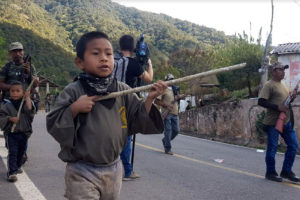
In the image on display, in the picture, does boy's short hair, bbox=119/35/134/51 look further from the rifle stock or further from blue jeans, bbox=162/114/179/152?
A: blue jeans, bbox=162/114/179/152

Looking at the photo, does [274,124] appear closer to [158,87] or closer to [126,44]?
[126,44]

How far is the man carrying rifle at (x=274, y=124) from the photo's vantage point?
21.0 ft

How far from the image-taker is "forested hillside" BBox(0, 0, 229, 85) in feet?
252

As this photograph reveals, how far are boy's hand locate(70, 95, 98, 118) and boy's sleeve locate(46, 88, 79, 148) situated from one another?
4 cm

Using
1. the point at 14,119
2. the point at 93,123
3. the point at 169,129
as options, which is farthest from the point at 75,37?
the point at 93,123

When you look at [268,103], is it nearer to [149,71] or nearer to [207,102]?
[149,71]

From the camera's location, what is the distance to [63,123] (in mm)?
2559

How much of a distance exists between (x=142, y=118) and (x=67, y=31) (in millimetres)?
100661

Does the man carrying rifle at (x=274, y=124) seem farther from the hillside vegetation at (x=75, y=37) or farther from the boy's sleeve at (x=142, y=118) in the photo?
the hillside vegetation at (x=75, y=37)

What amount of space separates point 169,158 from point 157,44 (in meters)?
84.1

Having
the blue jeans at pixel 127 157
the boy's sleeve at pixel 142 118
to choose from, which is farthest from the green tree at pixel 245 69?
the boy's sleeve at pixel 142 118

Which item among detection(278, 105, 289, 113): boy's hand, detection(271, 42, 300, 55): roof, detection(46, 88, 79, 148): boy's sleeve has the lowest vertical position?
detection(278, 105, 289, 113): boy's hand

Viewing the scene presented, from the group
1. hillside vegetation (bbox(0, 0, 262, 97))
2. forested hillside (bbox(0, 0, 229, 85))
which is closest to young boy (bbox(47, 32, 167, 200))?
hillside vegetation (bbox(0, 0, 262, 97))

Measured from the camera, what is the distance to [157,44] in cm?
9150
